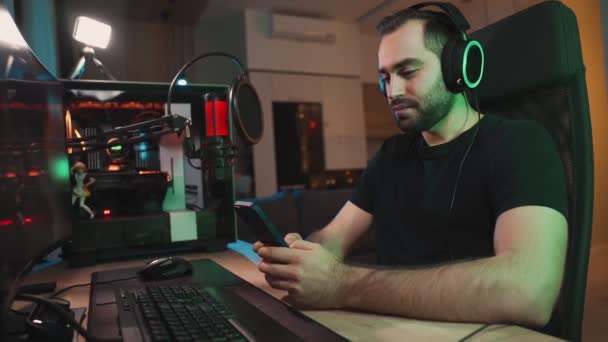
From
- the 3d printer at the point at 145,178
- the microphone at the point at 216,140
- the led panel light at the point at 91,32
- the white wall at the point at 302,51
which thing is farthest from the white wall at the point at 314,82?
the microphone at the point at 216,140

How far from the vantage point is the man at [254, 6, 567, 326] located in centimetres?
60

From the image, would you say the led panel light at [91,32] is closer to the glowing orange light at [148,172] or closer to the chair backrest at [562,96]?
the glowing orange light at [148,172]

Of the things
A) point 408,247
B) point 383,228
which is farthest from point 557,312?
point 383,228

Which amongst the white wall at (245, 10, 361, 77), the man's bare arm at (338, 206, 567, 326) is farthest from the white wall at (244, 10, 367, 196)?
the man's bare arm at (338, 206, 567, 326)

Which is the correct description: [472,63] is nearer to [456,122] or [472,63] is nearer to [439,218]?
[456,122]

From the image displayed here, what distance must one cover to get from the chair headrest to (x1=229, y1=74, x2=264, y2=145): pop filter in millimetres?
521

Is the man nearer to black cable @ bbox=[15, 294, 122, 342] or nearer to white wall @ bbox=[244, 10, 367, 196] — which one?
black cable @ bbox=[15, 294, 122, 342]

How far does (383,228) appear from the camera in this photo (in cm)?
110

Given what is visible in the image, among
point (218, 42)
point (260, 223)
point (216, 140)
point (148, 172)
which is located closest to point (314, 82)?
point (218, 42)

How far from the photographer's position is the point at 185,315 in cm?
54

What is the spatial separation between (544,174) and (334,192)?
1846 millimetres

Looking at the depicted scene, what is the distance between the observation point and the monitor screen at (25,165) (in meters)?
Result: 0.53

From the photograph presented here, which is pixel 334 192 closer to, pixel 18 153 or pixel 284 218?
pixel 284 218

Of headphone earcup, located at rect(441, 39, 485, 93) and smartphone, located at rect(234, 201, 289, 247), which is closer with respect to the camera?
smartphone, located at rect(234, 201, 289, 247)
